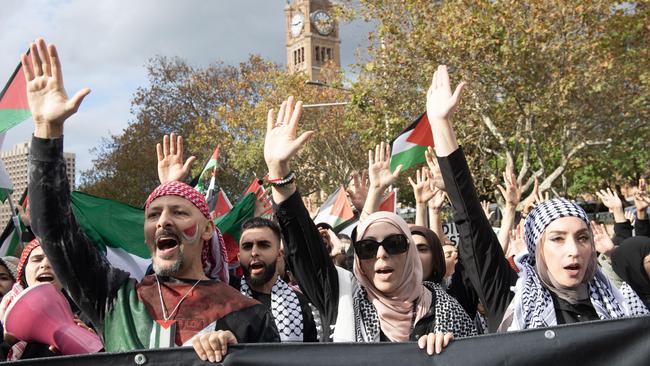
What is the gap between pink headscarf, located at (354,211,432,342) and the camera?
3291 mm

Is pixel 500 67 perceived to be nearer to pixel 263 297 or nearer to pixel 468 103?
pixel 468 103

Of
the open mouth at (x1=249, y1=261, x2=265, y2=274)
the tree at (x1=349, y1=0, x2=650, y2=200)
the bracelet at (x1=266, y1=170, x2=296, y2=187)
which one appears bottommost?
the open mouth at (x1=249, y1=261, x2=265, y2=274)

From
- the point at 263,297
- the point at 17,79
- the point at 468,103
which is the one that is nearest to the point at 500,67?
the point at 468,103

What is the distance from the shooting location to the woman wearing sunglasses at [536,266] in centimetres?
313

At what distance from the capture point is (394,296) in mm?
3352

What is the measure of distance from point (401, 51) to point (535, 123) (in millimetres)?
3580

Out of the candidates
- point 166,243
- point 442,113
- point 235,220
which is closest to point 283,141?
point 442,113

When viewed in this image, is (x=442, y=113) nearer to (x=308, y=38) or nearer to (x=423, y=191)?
(x=423, y=191)

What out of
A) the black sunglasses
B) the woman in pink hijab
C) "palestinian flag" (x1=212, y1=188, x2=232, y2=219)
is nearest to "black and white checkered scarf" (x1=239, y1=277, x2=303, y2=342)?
the woman in pink hijab

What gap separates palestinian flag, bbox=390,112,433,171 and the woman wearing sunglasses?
427 centimetres

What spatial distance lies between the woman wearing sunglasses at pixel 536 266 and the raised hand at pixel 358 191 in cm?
188

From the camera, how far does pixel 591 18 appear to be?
53.5 ft

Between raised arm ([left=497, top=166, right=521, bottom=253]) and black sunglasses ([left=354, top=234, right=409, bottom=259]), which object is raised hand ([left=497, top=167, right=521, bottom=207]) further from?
black sunglasses ([left=354, top=234, right=409, bottom=259])

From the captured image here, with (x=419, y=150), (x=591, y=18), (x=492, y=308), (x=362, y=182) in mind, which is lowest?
(x=492, y=308)
